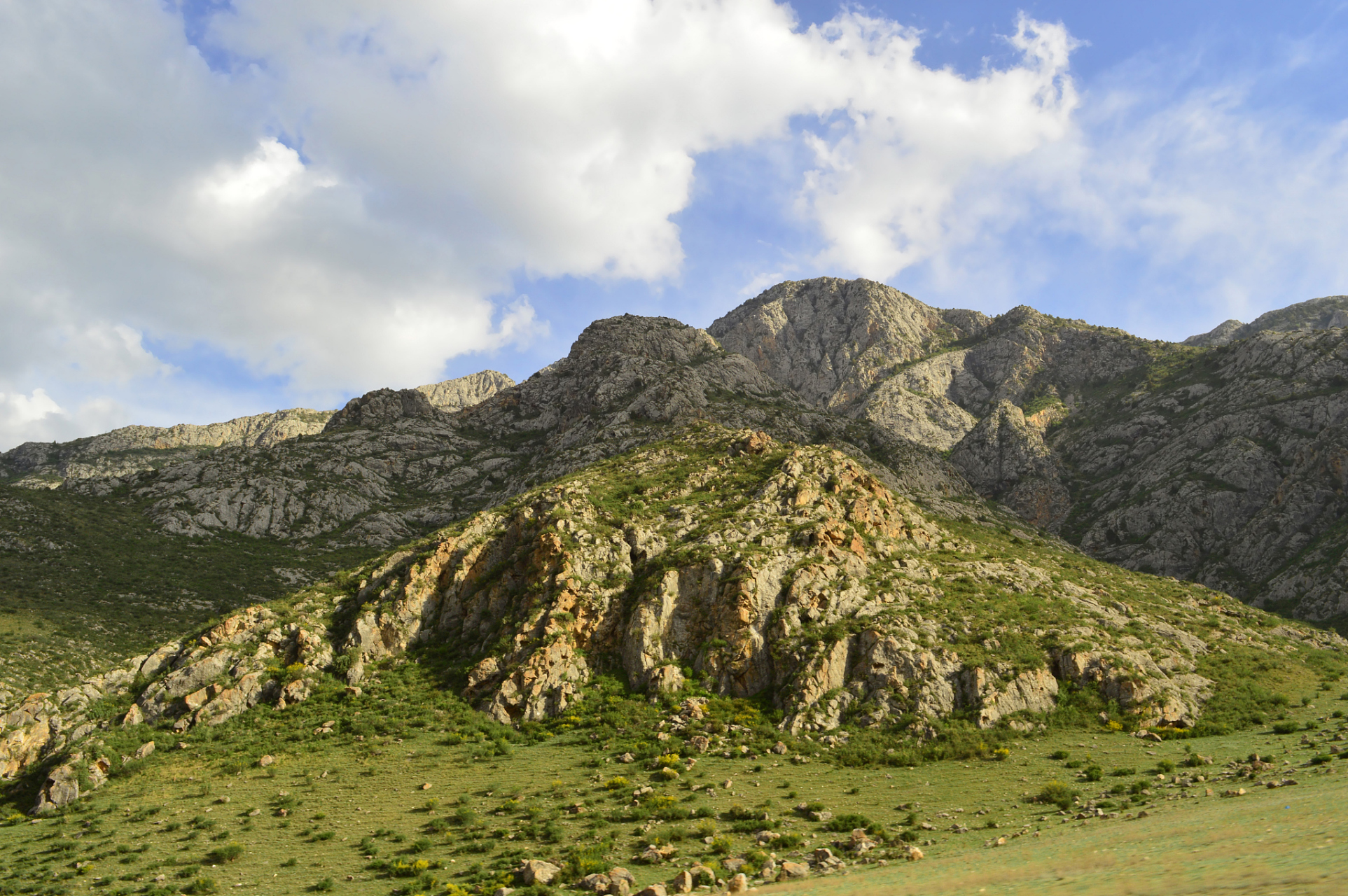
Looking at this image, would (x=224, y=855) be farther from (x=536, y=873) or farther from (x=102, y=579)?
(x=102, y=579)

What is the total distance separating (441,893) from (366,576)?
5003cm

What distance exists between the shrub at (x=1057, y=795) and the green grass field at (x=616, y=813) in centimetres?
76

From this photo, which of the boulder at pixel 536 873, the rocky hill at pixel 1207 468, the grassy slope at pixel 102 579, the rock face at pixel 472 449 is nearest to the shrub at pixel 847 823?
the boulder at pixel 536 873

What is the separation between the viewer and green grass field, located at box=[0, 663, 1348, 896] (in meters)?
25.1

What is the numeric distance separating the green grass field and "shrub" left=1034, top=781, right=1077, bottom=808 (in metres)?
0.76

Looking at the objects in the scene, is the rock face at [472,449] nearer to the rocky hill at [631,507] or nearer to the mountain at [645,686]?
the rocky hill at [631,507]

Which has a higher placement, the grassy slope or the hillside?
the grassy slope

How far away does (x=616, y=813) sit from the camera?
39344 mm

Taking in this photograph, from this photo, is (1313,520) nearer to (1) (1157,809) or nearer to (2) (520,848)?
(1) (1157,809)

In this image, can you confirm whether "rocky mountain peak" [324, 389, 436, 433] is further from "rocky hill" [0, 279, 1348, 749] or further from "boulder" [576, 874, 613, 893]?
"boulder" [576, 874, 613, 893]

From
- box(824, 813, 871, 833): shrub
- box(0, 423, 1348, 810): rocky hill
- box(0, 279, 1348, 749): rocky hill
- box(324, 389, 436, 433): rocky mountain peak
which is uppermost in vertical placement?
A: box(324, 389, 436, 433): rocky mountain peak

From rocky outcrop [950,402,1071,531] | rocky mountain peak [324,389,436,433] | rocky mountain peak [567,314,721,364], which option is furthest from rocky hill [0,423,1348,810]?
rocky mountain peak [324,389,436,433]

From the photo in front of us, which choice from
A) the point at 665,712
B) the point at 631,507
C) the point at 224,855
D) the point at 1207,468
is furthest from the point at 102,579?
the point at 1207,468

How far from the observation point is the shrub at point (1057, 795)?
36281mm
